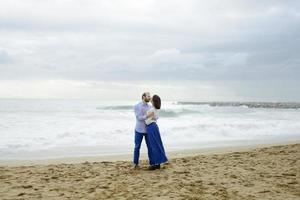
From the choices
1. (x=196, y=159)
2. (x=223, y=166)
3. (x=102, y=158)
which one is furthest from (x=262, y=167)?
(x=102, y=158)

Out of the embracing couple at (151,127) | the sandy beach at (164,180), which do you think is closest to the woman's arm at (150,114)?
the embracing couple at (151,127)

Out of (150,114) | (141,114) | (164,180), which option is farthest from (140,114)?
(164,180)

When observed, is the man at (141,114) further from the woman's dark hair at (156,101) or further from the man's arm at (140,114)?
the woman's dark hair at (156,101)

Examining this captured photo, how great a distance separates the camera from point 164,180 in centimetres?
743

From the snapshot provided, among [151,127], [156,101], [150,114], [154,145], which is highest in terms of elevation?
[156,101]

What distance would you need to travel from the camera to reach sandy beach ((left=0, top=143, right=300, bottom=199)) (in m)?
6.44

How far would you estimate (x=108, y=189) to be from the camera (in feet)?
22.2

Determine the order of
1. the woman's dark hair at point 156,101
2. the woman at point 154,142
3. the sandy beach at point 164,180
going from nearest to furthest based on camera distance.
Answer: the sandy beach at point 164,180, the woman's dark hair at point 156,101, the woman at point 154,142

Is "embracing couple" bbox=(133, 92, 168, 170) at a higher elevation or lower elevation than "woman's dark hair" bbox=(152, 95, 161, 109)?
lower

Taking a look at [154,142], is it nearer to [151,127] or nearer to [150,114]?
[151,127]

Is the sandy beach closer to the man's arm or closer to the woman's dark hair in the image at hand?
the man's arm

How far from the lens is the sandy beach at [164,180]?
21.1 ft

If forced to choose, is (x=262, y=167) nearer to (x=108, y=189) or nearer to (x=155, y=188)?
(x=155, y=188)

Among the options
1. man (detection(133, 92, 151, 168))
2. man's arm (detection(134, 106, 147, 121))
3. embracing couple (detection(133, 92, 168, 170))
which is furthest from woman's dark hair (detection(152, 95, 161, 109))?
man's arm (detection(134, 106, 147, 121))
